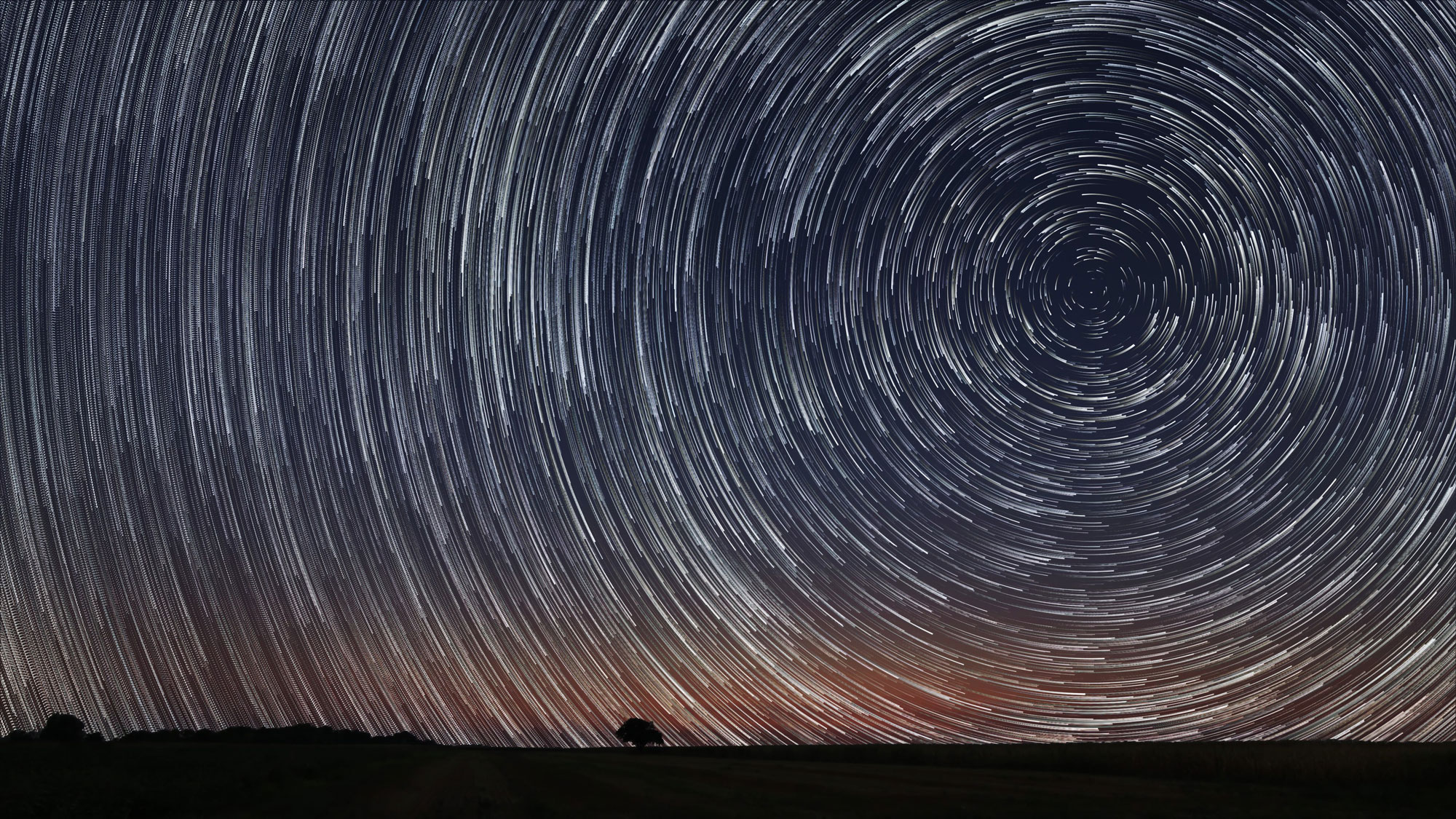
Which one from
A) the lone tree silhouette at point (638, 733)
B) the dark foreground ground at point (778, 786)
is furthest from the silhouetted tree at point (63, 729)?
the lone tree silhouette at point (638, 733)

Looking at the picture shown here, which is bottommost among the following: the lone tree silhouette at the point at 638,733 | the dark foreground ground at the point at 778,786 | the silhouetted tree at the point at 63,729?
the dark foreground ground at the point at 778,786

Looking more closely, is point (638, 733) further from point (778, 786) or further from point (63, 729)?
point (778, 786)

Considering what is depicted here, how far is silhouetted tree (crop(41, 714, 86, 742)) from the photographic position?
165 feet

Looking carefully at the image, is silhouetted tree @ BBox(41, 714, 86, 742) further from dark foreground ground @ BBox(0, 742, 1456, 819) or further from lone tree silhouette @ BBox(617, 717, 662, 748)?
lone tree silhouette @ BBox(617, 717, 662, 748)

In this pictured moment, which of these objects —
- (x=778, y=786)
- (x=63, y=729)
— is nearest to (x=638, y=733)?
(x=63, y=729)

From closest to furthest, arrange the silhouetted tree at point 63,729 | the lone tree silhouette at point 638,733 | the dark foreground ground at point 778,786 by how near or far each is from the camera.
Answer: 1. the dark foreground ground at point 778,786
2. the silhouetted tree at point 63,729
3. the lone tree silhouette at point 638,733

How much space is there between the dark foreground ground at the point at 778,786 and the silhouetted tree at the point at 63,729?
79.6 ft

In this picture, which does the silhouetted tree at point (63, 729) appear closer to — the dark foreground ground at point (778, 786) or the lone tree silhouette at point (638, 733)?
the dark foreground ground at point (778, 786)

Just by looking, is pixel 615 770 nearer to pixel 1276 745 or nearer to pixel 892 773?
pixel 892 773

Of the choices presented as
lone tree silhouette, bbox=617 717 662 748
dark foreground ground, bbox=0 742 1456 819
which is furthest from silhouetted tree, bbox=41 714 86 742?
lone tree silhouette, bbox=617 717 662 748

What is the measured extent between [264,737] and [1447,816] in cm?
7108

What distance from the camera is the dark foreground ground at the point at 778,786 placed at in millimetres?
15367

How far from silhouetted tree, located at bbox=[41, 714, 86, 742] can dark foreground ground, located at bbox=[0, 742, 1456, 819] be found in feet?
79.6

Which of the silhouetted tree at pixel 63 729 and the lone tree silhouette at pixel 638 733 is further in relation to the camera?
the lone tree silhouette at pixel 638 733
